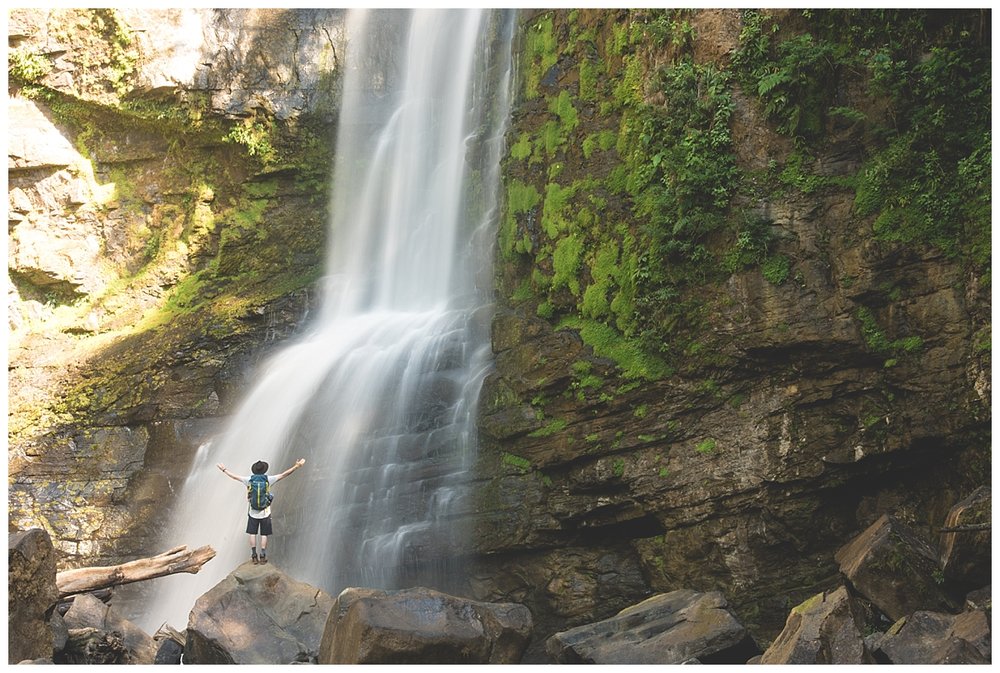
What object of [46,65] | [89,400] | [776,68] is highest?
[46,65]

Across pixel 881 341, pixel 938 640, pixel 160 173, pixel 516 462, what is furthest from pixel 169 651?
pixel 160 173

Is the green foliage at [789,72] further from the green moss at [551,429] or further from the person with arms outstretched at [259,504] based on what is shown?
the person with arms outstretched at [259,504]

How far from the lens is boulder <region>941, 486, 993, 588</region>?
715cm

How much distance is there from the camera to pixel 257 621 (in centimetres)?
809

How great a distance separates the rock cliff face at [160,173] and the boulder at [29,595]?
8029mm

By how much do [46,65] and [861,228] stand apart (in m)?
16.1

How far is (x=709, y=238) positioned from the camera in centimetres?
1013

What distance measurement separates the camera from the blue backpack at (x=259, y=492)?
983cm

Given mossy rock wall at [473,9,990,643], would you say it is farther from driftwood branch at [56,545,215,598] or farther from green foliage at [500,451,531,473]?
driftwood branch at [56,545,215,598]

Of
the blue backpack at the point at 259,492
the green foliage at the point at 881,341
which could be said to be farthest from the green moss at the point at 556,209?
the blue backpack at the point at 259,492

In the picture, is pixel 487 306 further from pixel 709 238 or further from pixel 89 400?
pixel 89 400

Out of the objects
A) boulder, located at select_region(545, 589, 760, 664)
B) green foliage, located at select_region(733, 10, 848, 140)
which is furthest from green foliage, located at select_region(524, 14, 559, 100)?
boulder, located at select_region(545, 589, 760, 664)

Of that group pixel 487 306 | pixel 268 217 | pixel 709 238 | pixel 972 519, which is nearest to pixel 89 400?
pixel 268 217

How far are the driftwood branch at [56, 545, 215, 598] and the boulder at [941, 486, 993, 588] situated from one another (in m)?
7.75
